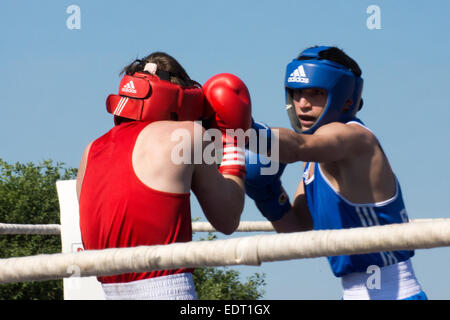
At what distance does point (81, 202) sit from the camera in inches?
99.7

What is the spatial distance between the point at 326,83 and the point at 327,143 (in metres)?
0.42

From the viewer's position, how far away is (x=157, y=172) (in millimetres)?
2312

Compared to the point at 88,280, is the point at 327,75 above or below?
above

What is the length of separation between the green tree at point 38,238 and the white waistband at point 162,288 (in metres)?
5.48

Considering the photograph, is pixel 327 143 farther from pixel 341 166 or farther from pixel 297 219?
pixel 297 219

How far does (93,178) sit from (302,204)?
1.32 meters

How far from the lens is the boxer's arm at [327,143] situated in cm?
263

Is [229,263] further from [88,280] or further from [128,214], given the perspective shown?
[88,280]

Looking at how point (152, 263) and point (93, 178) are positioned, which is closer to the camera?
point (152, 263)

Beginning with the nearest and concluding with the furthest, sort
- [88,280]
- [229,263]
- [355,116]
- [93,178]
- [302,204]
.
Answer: [229,263]
[93,178]
[355,116]
[302,204]
[88,280]

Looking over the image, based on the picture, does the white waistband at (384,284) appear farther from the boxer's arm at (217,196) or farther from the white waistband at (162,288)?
the white waistband at (162,288)

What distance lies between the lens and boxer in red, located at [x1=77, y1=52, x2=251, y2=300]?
2.30 meters

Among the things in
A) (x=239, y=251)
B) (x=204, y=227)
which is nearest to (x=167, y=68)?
(x=239, y=251)
